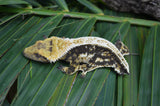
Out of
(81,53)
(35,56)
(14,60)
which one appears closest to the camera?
(14,60)

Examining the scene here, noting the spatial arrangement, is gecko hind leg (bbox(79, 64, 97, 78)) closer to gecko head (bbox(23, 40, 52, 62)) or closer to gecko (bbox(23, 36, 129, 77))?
gecko (bbox(23, 36, 129, 77))

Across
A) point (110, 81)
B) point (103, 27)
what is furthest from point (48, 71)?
point (103, 27)

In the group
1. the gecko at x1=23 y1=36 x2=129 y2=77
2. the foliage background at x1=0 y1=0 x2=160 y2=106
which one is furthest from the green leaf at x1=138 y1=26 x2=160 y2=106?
the gecko at x1=23 y1=36 x2=129 y2=77

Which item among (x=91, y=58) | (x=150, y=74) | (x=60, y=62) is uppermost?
(x=91, y=58)

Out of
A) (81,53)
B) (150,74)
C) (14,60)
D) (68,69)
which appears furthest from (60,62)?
(150,74)

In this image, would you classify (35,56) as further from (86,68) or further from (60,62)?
(86,68)

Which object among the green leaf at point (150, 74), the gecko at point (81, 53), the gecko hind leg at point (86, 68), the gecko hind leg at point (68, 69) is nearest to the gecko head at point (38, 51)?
the gecko at point (81, 53)

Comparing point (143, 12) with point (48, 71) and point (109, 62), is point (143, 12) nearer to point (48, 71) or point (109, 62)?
Answer: point (109, 62)

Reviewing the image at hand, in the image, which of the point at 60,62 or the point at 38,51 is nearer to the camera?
the point at 38,51
